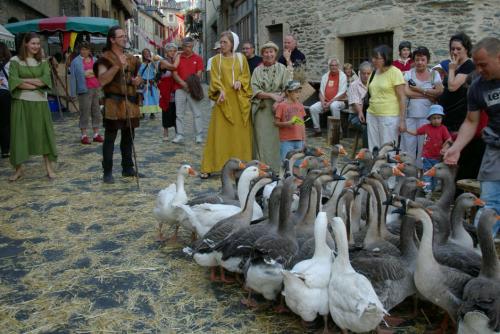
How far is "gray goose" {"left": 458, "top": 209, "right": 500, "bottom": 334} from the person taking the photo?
10.1ft

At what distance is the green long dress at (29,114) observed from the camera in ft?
25.2

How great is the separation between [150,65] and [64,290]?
1143 centimetres

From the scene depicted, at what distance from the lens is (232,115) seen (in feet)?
26.7

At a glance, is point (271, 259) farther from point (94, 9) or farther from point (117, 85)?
point (94, 9)

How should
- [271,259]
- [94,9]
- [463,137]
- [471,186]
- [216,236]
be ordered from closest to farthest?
[271,259]
[216,236]
[463,137]
[471,186]
[94,9]

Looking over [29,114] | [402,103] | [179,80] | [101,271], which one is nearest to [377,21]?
[179,80]

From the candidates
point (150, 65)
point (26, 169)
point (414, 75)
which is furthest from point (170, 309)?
point (150, 65)

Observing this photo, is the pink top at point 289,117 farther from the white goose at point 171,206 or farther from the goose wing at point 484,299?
the goose wing at point 484,299

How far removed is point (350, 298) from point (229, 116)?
518 centimetres

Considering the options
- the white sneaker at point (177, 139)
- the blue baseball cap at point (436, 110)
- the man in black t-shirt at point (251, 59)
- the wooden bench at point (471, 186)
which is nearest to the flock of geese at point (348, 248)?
the wooden bench at point (471, 186)

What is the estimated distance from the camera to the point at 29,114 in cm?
797

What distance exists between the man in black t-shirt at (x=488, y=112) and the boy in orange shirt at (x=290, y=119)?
309cm

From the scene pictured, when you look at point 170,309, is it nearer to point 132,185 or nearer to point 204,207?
A: point 204,207

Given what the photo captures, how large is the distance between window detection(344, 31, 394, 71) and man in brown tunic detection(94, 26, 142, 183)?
30.1 feet
